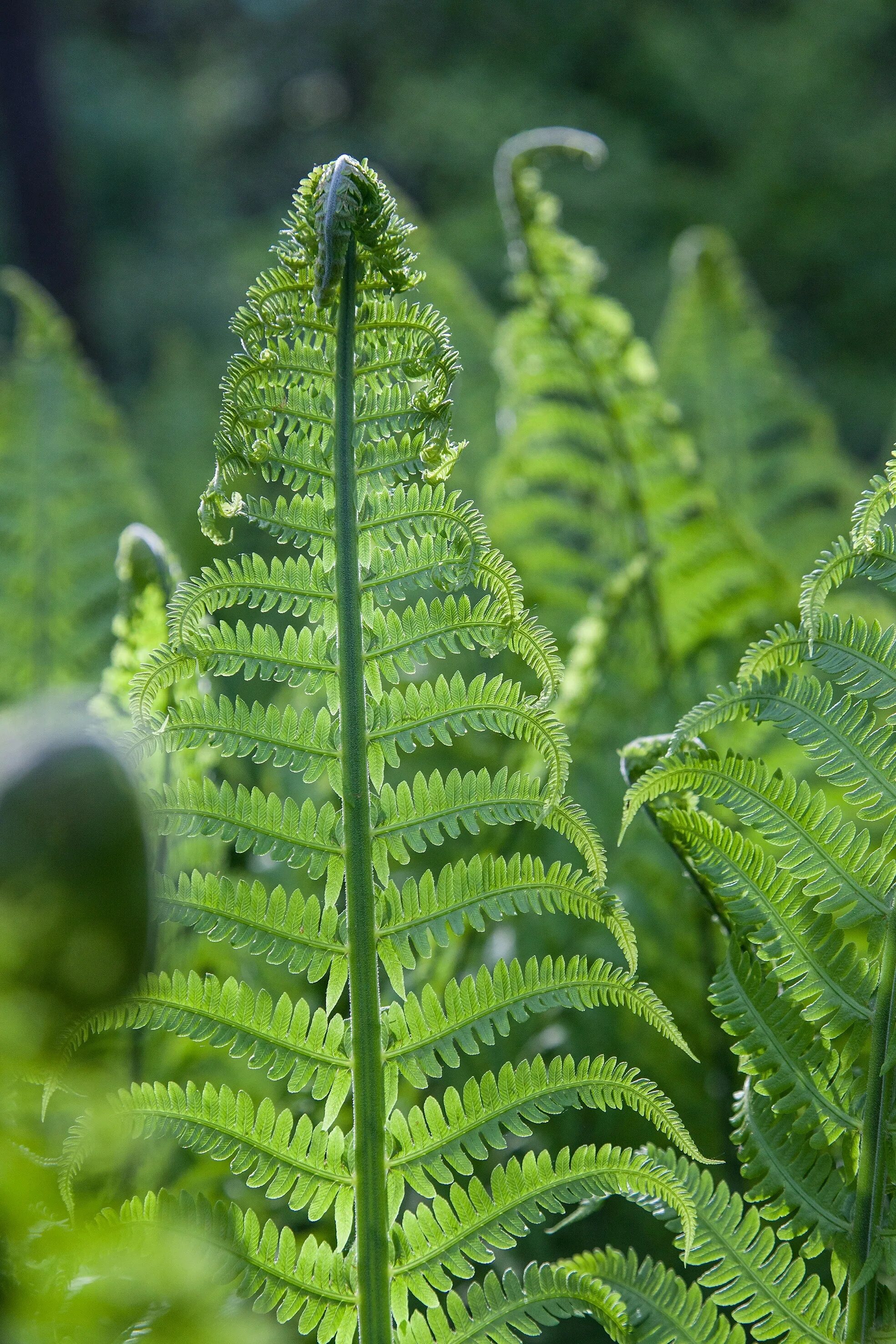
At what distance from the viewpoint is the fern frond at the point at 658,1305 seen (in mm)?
480

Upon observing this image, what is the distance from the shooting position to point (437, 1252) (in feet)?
1.56

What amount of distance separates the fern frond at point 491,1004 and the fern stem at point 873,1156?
8 cm

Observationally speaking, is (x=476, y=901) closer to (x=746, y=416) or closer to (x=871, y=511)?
(x=871, y=511)

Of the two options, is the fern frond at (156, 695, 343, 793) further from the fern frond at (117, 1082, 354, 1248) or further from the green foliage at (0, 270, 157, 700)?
the green foliage at (0, 270, 157, 700)

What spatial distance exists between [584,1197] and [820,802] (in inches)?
7.2

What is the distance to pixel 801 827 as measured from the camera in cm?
50

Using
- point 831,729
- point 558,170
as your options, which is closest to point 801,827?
point 831,729

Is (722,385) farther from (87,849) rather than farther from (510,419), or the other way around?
(87,849)

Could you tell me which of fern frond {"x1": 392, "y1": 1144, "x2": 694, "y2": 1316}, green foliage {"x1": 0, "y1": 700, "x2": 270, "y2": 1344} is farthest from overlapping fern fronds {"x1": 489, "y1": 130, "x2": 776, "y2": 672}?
green foliage {"x1": 0, "y1": 700, "x2": 270, "y2": 1344}

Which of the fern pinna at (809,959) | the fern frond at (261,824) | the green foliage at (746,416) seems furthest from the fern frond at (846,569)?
the green foliage at (746,416)

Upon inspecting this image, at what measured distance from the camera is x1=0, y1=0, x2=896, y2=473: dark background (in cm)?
408

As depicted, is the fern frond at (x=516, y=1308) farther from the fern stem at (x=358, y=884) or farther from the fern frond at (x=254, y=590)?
the fern frond at (x=254, y=590)

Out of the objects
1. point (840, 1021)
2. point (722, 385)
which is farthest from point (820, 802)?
point (722, 385)

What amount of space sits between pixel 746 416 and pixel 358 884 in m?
1.32
